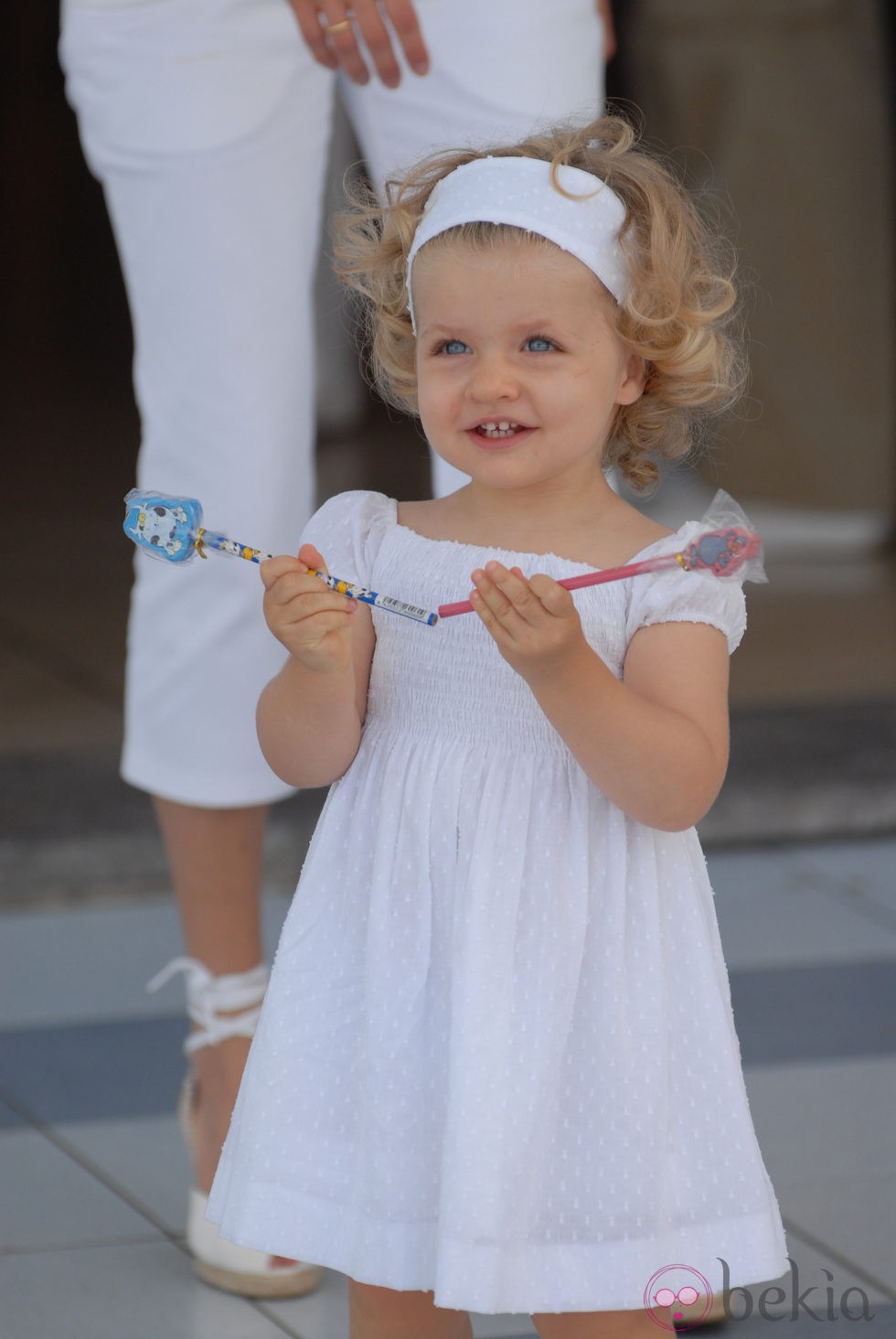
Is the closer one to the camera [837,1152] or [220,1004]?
[220,1004]

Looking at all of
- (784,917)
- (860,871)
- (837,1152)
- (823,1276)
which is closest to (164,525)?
(823,1276)

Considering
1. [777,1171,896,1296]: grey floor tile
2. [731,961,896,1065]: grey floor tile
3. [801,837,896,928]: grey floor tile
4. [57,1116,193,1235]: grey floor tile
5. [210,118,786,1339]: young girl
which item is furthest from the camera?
[801,837,896,928]: grey floor tile

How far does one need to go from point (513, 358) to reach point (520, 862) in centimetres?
38

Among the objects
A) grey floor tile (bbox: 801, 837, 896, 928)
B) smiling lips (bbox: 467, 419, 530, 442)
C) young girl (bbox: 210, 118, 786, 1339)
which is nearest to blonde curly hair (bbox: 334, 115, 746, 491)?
young girl (bbox: 210, 118, 786, 1339)

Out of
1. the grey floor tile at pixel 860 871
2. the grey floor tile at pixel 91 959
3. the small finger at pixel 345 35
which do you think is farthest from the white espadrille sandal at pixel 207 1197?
the grey floor tile at pixel 860 871

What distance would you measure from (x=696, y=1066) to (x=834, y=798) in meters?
1.83

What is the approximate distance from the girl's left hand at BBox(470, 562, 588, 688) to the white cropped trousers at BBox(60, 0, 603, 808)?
0.57 meters

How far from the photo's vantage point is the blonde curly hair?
148cm

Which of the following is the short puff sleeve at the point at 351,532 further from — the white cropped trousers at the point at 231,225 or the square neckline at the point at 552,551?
the white cropped trousers at the point at 231,225

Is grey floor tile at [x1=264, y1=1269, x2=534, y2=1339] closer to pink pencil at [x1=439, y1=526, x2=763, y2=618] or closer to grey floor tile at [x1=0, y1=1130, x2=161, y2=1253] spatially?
grey floor tile at [x1=0, y1=1130, x2=161, y2=1253]

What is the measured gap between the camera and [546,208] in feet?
4.73

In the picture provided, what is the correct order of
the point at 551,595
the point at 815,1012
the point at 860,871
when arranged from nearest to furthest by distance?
the point at 551,595 → the point at 815,1012 → the point at 860,871

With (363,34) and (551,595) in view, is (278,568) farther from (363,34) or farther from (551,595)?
(363,34)

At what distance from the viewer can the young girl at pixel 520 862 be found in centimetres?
141
